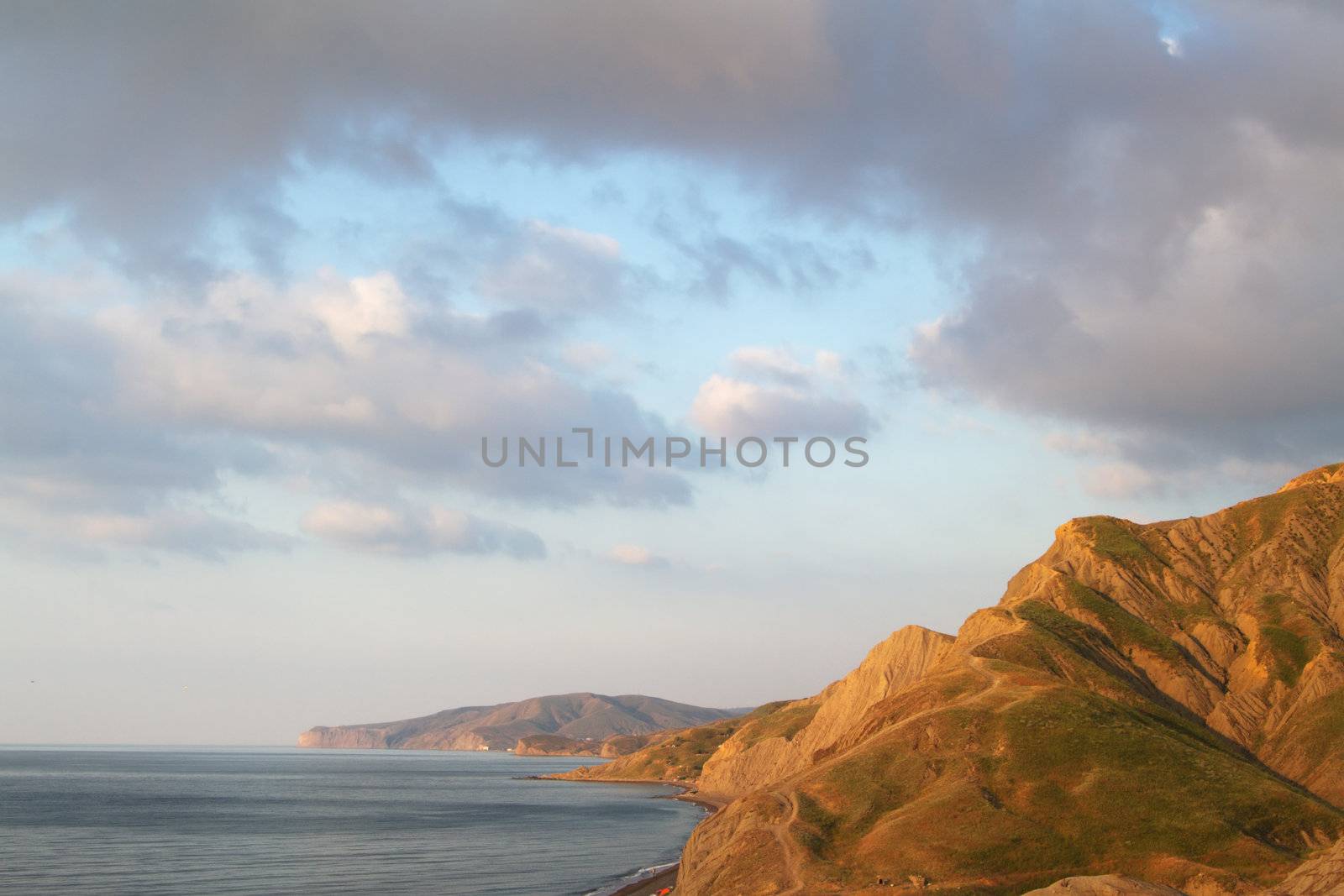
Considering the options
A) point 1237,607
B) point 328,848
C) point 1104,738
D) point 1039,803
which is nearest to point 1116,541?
point 1237,607

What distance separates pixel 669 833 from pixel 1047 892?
99.3m

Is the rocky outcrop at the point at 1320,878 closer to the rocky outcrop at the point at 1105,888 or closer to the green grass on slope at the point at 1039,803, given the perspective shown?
the rocky outcrop at the point at 1105,888

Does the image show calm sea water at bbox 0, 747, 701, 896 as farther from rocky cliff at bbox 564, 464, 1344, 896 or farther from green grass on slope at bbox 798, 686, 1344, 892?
green grass on slope at bbox 798, 686, 1344, 892

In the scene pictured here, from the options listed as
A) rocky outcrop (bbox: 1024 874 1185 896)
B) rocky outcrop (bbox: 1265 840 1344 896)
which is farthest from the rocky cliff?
rocky outcrop (bbox: 1265 840 1344 896)

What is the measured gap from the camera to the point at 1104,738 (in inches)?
3430

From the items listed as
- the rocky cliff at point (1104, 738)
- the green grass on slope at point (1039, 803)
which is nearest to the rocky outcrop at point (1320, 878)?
the rocky cliff at point (1104, 738)

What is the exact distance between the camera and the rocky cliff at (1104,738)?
73.7 metres

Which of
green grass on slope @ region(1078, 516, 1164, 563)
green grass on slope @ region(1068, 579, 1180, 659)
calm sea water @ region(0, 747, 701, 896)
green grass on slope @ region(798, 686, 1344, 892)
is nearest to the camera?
green grass on slope @ region(798, 686, 1344, 892)

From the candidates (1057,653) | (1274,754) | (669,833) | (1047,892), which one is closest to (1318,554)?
(1274,754)

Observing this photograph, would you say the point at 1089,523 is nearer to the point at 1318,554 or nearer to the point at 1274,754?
the point at 1318,554

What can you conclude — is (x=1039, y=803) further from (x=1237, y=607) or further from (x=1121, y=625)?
(x=1237, y=607)

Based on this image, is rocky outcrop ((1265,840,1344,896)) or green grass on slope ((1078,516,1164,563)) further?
green grass on slope ((1078,516,1164,563))

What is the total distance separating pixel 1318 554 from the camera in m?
144

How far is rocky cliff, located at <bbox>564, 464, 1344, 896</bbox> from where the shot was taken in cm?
7369
